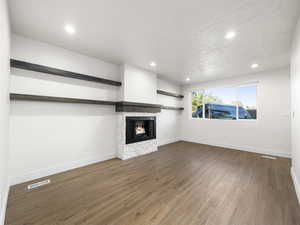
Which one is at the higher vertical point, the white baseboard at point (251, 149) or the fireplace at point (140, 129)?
the fireplace at point (140, 129)

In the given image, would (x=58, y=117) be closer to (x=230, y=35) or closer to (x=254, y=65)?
(x=230, y=35)

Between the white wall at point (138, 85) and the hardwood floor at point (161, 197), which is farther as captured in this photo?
the white wall at point (138, 85)

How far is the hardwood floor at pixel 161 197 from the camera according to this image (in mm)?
1567

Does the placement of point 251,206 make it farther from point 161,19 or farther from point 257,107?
point 257,107

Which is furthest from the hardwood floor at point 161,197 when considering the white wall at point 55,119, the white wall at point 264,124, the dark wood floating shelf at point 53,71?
the dark wood floating shelf at point 53,71

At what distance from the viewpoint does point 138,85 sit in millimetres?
3982

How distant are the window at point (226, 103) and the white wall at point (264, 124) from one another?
0.24 meters

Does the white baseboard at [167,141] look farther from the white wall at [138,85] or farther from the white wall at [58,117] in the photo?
the white wall at [58,117]

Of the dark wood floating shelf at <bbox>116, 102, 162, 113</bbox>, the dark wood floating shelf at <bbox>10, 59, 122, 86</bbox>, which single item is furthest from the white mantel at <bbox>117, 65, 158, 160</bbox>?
the dark wood floating shelf at <bbox>10, 59, 122, 86</bbox>

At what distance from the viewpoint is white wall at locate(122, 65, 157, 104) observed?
3682 mm

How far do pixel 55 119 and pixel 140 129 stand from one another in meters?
2.28

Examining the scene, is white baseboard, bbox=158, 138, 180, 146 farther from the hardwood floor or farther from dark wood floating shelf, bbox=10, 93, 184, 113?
the hardwood floor

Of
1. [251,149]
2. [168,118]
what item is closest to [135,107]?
[168,118]

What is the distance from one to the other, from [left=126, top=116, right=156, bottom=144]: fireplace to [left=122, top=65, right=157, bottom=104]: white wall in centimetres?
58
